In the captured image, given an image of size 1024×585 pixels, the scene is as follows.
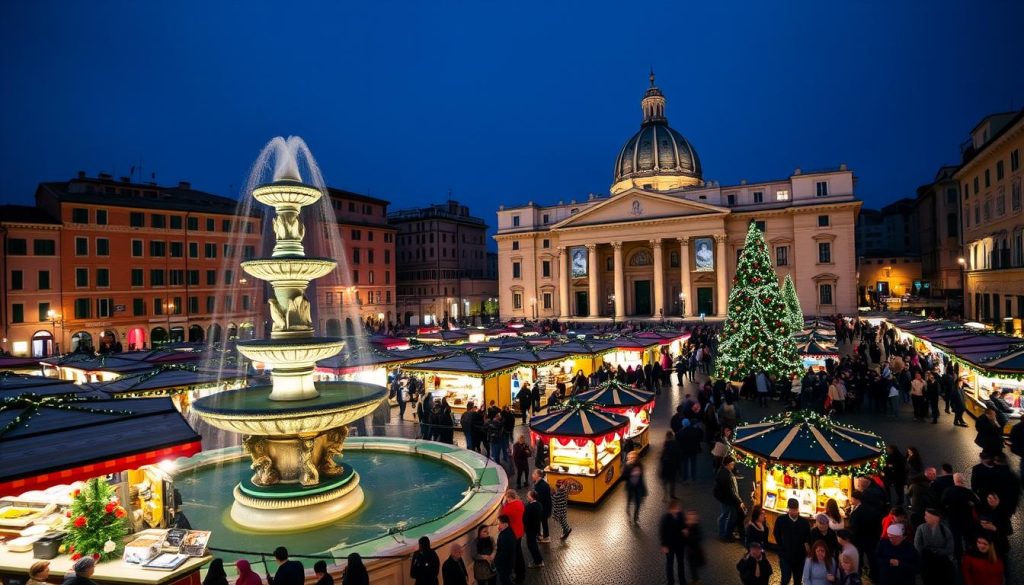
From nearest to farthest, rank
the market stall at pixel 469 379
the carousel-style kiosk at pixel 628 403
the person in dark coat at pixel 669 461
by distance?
the person in dark coat at pixel 669 461 < the carousel-style kiosk at pixel 628 403 < the market stall at pixel 469 379

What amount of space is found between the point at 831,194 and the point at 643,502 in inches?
2100

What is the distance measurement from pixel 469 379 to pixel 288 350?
10.5 metres

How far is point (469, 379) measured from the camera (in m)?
19.2

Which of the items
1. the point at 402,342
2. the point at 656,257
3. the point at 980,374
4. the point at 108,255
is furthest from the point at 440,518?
the point at 656,257

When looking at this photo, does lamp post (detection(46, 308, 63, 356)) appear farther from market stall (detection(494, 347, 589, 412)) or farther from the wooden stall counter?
the wooden stall counter

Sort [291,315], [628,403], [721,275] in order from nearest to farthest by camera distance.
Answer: [291,315] < [628,403] < [721,275]

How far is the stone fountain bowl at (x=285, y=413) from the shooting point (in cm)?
834

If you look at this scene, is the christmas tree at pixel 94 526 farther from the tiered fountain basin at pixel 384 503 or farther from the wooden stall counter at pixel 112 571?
the tiered fountain basin at pixel 384 503

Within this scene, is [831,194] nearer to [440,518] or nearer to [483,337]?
[483,337]

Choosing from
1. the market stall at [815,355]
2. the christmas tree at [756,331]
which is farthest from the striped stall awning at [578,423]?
the market stall at [815,355]

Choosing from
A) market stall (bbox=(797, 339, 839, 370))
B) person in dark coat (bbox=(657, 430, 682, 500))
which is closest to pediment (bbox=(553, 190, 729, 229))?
market stall (bbox=(797, 339, 839, 370))

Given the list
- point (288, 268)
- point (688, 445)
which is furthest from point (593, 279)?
point (288, 268)

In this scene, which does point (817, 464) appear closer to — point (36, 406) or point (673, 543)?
point (673, 543)

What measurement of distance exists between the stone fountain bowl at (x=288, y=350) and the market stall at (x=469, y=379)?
28.8ft
